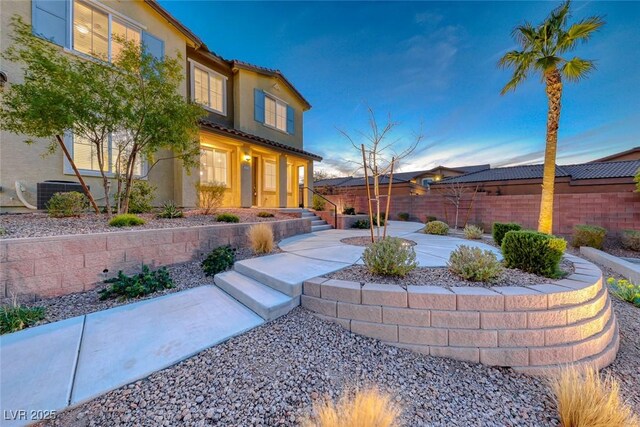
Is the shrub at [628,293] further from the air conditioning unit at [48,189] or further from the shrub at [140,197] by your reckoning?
the air conditioning unit at [48,189]

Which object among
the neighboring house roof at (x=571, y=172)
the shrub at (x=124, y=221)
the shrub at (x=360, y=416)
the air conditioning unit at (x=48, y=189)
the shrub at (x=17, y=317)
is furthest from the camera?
the neighboring house roof at (x=571, y=172)

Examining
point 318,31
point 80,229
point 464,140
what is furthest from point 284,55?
point 80,229

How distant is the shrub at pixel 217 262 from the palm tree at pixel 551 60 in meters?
9.26

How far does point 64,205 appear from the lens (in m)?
5.02

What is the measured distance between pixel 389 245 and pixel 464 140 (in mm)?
12805

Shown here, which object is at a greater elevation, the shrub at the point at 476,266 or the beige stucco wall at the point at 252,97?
the beige stucco wall at the point at 252,97

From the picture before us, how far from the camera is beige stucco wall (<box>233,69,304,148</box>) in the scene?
10648 mm

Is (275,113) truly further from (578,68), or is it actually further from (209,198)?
(578,68)

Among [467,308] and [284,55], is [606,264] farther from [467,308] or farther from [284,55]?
[284,55]

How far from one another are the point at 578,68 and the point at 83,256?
12387 mm

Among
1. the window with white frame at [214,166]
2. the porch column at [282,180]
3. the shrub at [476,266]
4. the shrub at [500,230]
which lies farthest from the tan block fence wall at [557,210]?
the shrub at [476,266]

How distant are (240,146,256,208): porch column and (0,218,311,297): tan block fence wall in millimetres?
5134

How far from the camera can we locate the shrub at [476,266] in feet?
10.1

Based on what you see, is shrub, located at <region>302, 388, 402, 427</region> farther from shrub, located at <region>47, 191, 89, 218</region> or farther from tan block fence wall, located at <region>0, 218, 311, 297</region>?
shrub, located at <region>47, 191, 89, 218</region>
